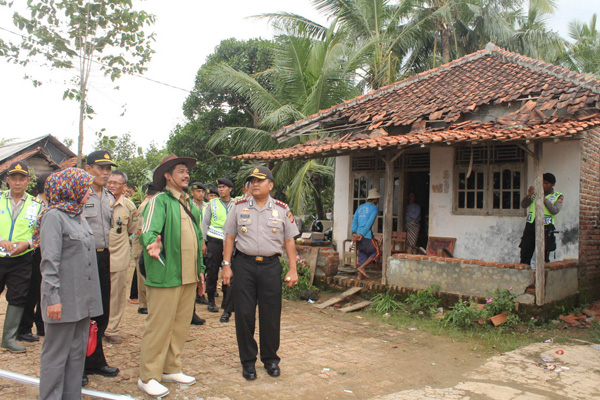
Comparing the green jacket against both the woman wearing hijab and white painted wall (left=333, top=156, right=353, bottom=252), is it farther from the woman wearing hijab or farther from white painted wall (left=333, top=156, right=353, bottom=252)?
white painted wall (left=333, top=156, right=353, bottom=252)

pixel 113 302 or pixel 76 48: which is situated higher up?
pixel 76 48

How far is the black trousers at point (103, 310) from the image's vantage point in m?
4.03

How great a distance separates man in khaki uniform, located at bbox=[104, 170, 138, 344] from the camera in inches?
195

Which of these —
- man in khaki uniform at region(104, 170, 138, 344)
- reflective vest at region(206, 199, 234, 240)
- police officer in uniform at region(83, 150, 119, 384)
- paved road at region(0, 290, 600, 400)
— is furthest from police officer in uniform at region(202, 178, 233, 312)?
police officer in uniform at region(83, 150, 119, 384)

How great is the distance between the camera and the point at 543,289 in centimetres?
670

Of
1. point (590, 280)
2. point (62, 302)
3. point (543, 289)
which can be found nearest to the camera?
point (62, 302)

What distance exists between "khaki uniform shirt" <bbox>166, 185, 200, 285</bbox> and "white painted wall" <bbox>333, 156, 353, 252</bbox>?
251 inches

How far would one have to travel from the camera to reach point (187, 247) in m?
3.94

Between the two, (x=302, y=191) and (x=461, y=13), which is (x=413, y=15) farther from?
(x=302, y=191)

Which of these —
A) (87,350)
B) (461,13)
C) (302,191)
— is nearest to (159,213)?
(87,350)

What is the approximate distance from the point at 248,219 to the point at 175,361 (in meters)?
1.33

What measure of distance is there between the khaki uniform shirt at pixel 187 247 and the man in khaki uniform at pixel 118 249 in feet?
4.42

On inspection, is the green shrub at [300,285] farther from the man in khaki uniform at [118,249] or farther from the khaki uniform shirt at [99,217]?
the khaki uniform shirt at [99,217]

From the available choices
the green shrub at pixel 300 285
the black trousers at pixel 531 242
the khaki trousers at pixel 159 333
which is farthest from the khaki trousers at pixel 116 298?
the black trousers at pixel 531 242
